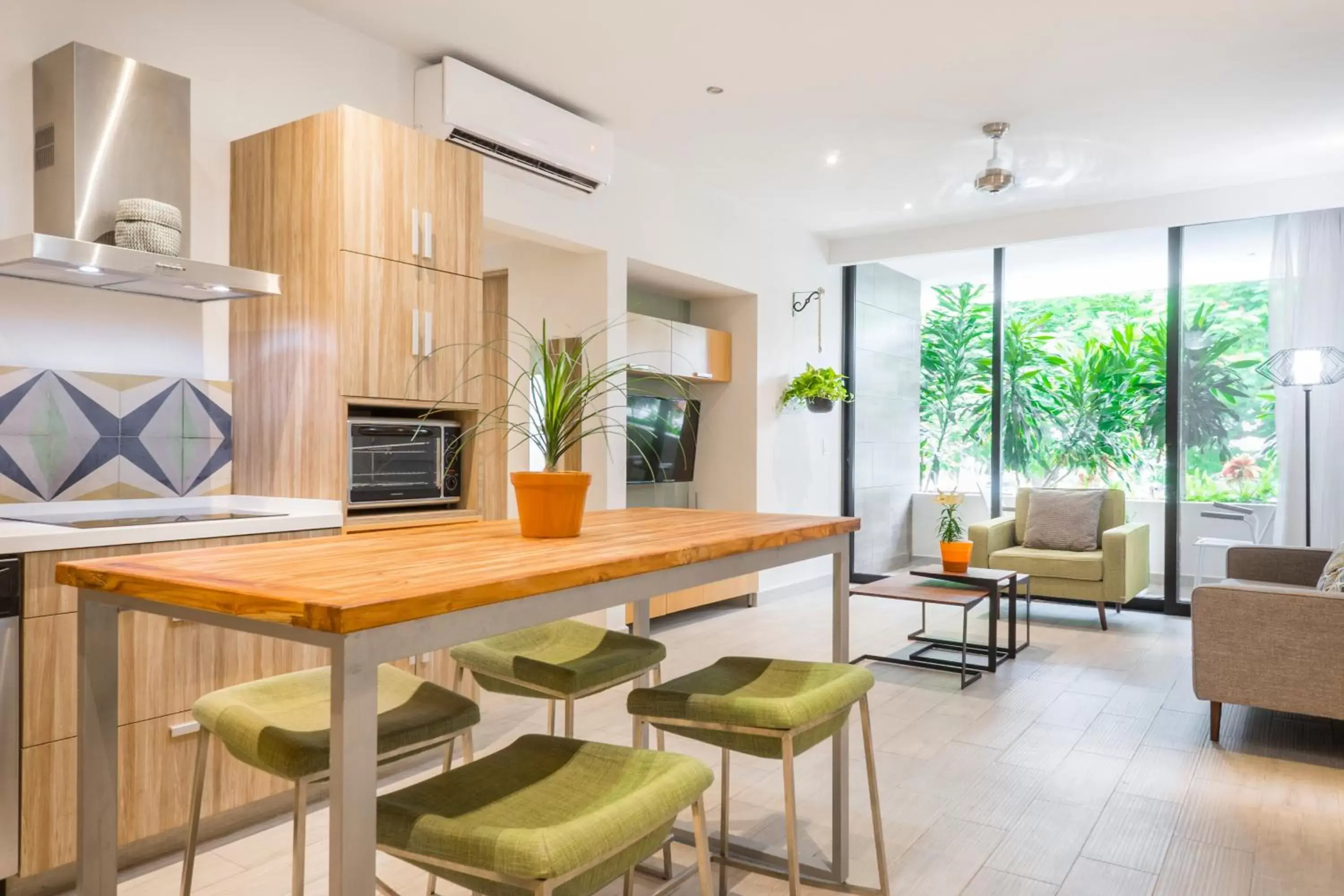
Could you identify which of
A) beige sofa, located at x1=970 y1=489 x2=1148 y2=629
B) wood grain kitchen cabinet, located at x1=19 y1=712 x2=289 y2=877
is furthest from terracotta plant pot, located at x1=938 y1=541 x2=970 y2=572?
wood grain kitchen cabinet, located at x1=19 y1=712 x2=289 y2=877

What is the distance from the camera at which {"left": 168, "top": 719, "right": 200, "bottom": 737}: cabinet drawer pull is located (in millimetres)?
2314

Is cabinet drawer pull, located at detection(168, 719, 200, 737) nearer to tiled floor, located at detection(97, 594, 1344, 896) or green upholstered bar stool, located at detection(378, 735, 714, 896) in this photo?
tiled floor, located at detection(97, 594, 1344, 896)

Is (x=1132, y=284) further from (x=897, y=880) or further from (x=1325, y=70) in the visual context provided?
(x=897, y=880)

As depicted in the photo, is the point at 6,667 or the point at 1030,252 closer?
the point at 6,667

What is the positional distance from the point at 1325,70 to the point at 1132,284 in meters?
2.38

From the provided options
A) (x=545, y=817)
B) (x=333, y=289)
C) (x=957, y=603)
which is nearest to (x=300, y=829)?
(x=545, y=817)

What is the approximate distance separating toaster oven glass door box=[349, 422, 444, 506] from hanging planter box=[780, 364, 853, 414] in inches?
138

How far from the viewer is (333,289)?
2830mm

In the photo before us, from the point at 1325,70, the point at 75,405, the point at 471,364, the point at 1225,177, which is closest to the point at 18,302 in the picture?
the point at 75,405

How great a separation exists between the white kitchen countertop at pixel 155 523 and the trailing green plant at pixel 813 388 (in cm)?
405

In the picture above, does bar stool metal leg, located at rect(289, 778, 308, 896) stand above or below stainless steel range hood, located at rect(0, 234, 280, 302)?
below

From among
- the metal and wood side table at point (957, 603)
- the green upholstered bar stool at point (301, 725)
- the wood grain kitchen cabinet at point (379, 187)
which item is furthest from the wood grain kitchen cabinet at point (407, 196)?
the metal and wood side table at point (957, 603)

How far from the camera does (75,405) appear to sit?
263 centimetres

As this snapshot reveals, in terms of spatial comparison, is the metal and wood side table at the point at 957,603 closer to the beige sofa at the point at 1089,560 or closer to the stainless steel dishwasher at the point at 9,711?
the beige sofa at the point at 1089,560
